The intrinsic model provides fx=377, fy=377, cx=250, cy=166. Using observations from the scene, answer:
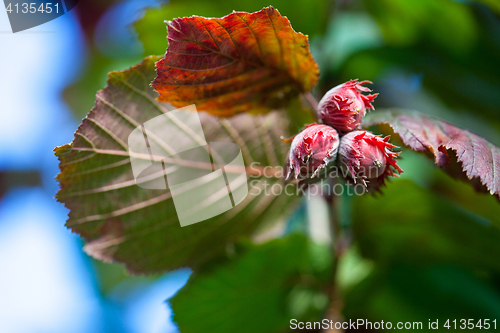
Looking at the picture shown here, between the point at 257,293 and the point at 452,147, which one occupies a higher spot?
the point at 452,147

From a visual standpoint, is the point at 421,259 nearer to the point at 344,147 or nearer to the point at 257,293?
the point at 257,293

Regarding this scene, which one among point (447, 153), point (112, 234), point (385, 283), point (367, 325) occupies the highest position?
point (447, 153)

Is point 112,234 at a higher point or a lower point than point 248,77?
lower

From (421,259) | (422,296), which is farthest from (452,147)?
(422,296)

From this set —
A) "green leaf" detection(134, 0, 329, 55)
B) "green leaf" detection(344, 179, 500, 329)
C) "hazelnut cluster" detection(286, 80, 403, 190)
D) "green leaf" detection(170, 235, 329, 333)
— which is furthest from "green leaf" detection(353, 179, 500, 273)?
"green leaf" detection(134, 0, 329, 55)

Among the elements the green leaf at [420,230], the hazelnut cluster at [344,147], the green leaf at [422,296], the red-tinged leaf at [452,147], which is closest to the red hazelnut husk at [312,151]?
the hazelnut cluster at [344,147]

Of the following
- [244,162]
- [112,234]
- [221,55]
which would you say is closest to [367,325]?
[244,162]

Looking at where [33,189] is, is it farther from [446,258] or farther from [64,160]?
[446,258]
